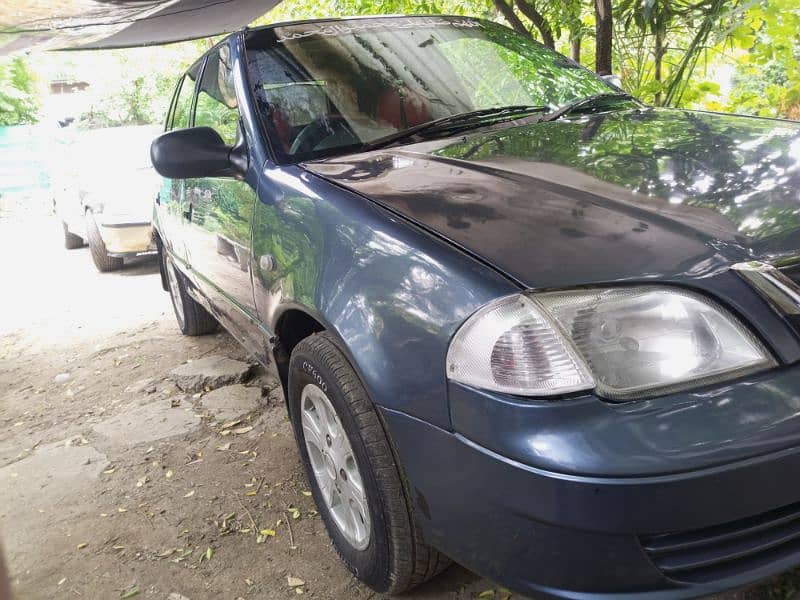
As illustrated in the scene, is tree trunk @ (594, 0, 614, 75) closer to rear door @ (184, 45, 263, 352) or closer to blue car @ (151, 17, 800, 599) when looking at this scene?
blue car @ (151, 17, 800, 599)

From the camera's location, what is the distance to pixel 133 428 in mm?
3545

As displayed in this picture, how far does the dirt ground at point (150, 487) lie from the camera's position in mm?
2307

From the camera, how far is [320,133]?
253 cm

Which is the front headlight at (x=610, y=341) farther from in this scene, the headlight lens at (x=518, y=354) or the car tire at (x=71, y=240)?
the car tire at (x=71, y=240)

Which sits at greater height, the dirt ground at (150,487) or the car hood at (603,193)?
the car hood at (603,193)

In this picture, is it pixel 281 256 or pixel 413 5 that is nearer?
pixel 281 256

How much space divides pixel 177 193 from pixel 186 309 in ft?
3.80

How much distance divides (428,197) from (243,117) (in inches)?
41.1

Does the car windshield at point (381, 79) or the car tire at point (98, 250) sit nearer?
the car windshield at point (381, 79)

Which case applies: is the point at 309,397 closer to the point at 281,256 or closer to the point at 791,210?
the point at 281,256

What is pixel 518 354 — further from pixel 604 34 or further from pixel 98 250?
pixel 98 250

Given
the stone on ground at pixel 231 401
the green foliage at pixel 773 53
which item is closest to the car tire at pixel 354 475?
the stone on ground at pixel 231 401

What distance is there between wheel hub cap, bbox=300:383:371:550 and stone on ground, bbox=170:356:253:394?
1718 millimetres

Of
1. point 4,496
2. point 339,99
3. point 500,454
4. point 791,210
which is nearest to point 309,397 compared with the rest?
point 500,454
